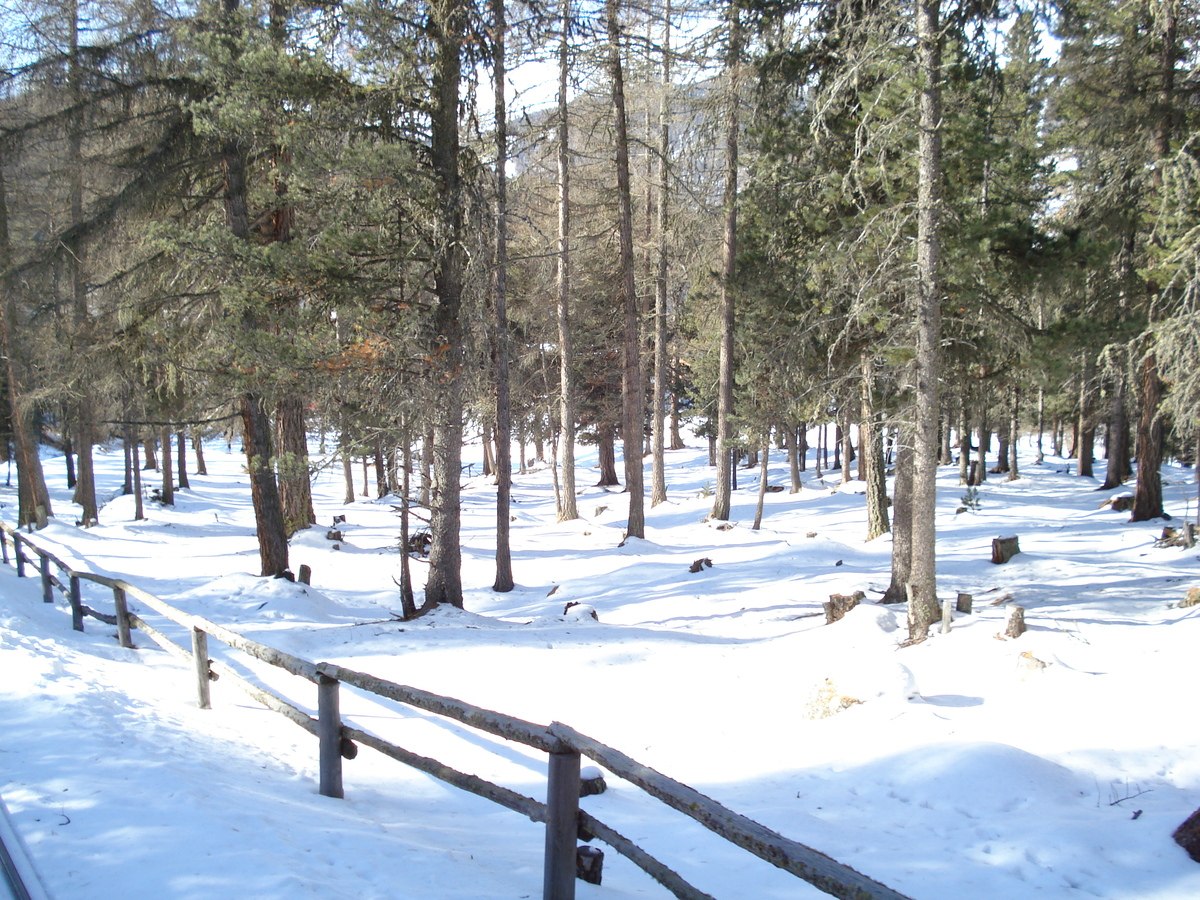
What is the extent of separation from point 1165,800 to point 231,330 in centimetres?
1095

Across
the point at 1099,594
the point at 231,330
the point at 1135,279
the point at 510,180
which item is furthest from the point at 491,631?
the point at 1135,279

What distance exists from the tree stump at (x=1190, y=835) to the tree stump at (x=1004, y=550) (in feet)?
36.5

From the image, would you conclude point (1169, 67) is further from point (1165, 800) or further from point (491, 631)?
point (491, 631)

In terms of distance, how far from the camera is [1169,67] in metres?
13.9

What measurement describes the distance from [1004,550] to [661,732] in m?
10.7

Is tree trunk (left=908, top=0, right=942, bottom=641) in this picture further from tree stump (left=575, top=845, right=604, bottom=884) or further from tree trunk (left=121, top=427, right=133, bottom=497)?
tree trunk (left=121, top=427, right=133, bottom=497)

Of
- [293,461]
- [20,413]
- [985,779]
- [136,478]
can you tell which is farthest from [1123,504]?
[20,413]

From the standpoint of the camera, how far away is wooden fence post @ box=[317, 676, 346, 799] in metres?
4.48

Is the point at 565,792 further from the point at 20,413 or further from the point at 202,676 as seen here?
the point at 20,413

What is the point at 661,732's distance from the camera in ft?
24.6

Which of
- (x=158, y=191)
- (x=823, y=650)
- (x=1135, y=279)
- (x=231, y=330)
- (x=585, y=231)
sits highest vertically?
(x=585, y=231)

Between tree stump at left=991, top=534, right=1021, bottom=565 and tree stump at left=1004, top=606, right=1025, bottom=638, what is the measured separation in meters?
6.66

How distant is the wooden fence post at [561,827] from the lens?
3170 millimetres

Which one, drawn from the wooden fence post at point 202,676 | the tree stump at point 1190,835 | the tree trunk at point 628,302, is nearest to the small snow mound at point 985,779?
the tree stump at point 1190,835
